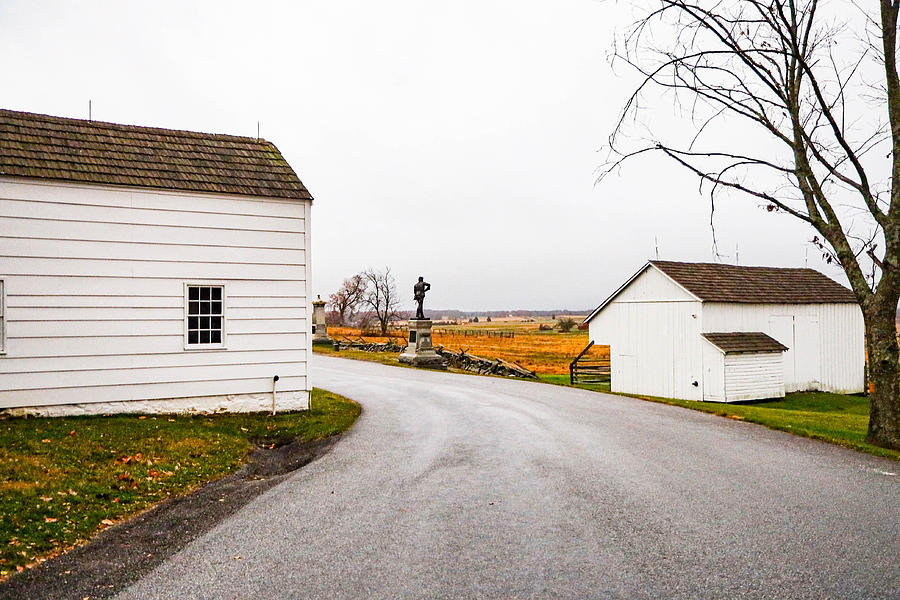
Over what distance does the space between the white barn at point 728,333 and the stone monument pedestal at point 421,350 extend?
21.8 feet

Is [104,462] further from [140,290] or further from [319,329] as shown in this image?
[319,329]

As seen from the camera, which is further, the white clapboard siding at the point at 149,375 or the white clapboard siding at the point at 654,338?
the white clapboard siding at the point at 654,338

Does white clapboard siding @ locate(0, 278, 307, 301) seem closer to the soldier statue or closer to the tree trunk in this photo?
the tree trunk

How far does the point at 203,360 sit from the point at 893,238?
12498 mm

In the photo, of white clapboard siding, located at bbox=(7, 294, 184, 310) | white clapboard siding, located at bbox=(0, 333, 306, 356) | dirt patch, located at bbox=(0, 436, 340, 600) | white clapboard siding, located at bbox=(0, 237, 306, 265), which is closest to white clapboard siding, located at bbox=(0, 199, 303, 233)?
white clapboard siding, located at bbox=(0, 237, 306, 265)

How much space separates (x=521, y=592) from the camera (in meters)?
4.71

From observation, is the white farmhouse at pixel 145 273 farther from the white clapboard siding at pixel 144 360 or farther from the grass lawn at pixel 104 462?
the grass lawn at pixel 104 462

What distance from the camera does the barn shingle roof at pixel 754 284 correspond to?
2220cm

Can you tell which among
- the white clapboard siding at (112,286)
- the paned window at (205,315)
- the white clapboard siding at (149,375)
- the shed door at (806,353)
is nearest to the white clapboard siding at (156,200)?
the white clapboard siding at (112,286)

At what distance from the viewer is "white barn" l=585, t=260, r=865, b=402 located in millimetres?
21281

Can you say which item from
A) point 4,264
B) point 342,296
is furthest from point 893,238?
point 342,296

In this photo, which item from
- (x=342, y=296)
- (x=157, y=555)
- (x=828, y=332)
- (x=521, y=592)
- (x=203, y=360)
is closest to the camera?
(x=521, y=592)

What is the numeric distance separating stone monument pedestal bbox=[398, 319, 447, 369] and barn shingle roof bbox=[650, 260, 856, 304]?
9.77 meters

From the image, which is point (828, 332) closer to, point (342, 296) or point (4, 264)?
point (4, 264)
